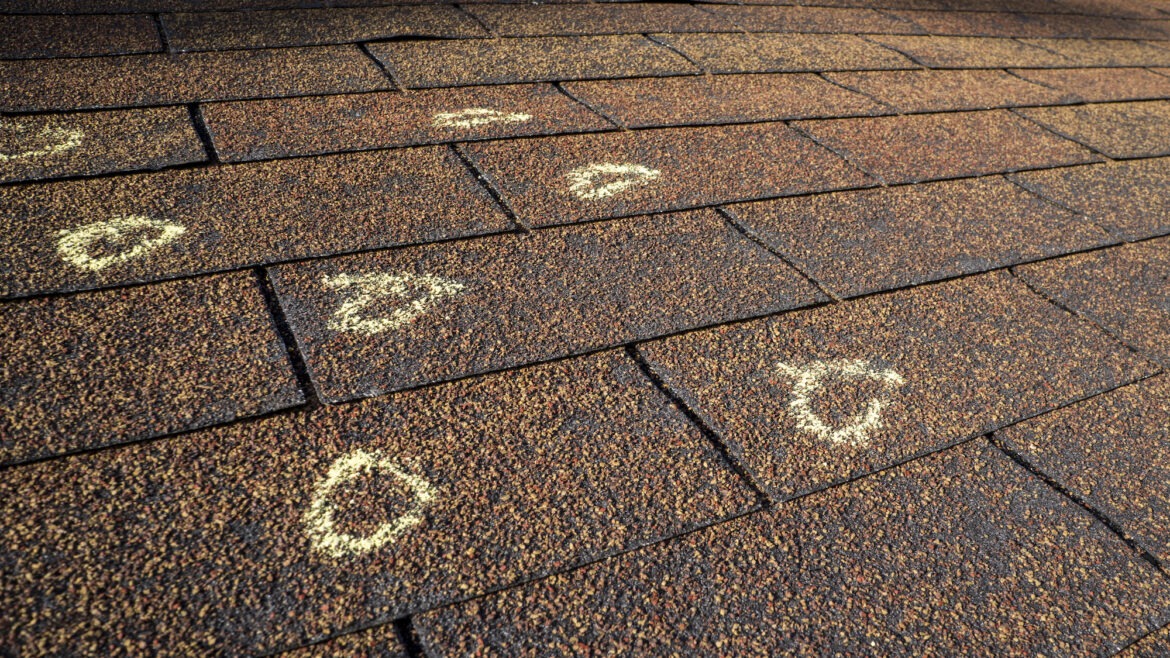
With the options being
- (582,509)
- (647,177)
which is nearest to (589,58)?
(647,177)

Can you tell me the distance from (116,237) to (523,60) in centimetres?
208

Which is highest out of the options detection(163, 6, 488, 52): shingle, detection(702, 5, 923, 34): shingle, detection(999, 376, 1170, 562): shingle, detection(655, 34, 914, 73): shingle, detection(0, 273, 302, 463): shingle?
detection(163, 6, 488, 52): shingle

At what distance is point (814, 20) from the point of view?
526 centimetres

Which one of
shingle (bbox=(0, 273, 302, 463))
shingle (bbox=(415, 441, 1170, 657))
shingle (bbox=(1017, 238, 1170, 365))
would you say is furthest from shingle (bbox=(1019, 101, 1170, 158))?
shingle (bbox=(0, 273, 302, 463))

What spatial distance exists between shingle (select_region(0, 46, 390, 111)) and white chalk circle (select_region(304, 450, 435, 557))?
2.00 meters

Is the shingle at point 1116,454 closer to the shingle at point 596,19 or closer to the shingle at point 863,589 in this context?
the shingle at point 863,589

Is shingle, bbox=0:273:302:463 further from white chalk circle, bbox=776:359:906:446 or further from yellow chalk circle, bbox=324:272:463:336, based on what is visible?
white chalk circle, bbox=776:359:906:446

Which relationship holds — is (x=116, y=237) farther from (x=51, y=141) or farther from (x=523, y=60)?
(x=523, y=60)

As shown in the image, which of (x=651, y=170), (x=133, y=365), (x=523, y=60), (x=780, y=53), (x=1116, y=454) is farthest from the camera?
(x=780, y=53)

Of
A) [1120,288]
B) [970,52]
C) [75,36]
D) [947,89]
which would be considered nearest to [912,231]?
[1120,288]

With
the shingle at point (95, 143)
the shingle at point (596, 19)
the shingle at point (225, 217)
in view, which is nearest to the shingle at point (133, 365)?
the shingle at point (225, 217)

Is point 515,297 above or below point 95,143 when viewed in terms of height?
below

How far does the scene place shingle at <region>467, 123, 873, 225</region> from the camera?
A: 2916mm

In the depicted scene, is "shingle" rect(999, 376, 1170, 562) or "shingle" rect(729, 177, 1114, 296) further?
"shingle" rect(729, 177, 1114, 296)
